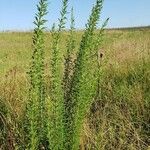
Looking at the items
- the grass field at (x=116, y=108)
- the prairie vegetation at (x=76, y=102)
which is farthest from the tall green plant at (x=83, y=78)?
the grass field at (x=116, y=108)

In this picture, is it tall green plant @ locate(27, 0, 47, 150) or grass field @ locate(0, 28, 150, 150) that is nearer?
tall green plant @ locate(27, 0, 47, 150)

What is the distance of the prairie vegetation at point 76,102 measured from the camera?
3145 millimetres

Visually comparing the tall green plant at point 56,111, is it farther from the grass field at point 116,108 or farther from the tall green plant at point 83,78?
the grass field at point 116,108

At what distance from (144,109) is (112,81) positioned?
118 cm

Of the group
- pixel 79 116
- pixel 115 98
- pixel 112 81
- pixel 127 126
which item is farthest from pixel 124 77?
pixel 79 116

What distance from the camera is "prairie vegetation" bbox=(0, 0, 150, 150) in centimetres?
314

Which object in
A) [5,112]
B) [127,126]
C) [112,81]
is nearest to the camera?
[127,126]

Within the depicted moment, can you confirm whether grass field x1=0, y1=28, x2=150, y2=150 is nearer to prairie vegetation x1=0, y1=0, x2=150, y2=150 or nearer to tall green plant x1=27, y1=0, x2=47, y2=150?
prairie vegetation x1=0, y1=0, x2=150, y2=150

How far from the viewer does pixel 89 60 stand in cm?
330

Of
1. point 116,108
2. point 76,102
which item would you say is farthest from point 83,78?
point 116,108

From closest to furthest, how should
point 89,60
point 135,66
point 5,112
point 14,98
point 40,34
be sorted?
point 40,34
point 89,60
point 5,112
point 14,98
point 135,66

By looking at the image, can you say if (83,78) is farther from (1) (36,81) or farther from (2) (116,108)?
(2) (116,108)

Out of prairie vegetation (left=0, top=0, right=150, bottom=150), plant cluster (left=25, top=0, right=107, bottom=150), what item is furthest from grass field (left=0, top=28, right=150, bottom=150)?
plant cluster (left=25, top=0, right=107, bottom=150)

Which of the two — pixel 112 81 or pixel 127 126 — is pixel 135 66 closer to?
pixel 112 81
